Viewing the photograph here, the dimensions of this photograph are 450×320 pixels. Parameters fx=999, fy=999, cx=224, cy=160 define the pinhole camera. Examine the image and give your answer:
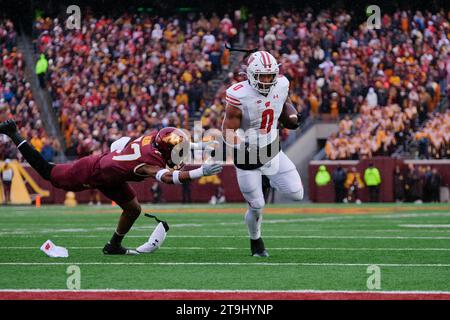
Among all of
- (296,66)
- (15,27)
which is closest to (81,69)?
(15,27)

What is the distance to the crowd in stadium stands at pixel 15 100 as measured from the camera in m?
27.4

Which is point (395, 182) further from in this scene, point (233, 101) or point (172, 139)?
point (172, 139)

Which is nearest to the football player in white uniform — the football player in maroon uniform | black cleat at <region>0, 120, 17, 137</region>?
the football player in maroon uniform

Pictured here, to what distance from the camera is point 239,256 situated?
387 inches

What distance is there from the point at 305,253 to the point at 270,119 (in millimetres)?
1404

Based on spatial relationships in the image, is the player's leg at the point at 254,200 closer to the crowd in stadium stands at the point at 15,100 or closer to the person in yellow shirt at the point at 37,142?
the crowd in stadium stands at the point at 15,100

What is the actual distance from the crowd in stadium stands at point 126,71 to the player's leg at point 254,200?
55.3 feet

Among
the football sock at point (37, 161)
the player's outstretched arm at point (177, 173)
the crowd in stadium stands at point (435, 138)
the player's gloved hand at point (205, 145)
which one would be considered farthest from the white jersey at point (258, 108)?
the crowd in stadium stands at point (435, 138)

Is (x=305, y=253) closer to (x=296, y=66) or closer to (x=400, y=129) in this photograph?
(x=400, y=129)

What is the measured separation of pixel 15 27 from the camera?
31.7 metres

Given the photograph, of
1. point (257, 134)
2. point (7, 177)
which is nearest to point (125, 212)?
point (257, 134)

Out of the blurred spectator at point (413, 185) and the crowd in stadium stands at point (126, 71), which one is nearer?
the blurred spectator at point (413, 185)

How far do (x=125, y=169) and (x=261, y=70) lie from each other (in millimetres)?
1600

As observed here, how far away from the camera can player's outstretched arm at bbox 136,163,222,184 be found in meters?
8.51
